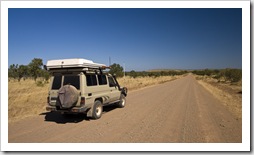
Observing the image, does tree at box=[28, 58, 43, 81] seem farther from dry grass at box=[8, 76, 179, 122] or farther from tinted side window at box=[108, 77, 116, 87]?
tinted side window at box=[108, 77, 116, 87]

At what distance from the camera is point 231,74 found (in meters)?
35.7

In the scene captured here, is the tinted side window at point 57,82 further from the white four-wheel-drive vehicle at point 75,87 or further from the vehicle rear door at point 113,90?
the vehicle rear door at point 113,90

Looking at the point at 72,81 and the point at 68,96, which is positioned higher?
the point at 72,81

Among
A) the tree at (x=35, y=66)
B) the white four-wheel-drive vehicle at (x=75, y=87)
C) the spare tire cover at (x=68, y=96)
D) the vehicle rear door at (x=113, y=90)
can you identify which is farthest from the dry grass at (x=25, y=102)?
the tree at (x=35, y=66)

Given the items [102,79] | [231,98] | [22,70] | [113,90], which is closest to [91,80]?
[102,79]

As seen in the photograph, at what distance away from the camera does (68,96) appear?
6.91 meters

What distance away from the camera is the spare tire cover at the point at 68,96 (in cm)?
689

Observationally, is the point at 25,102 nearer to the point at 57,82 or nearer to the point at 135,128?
the point at 57,82

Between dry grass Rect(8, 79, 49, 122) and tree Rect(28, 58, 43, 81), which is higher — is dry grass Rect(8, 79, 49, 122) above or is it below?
below

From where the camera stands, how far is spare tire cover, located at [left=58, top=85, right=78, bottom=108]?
22.6ft

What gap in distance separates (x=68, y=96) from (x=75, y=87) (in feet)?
1.51

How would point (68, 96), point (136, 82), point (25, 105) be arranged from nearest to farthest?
point (68, 96), point (25, 105), point (136, 82)

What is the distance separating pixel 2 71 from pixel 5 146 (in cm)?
241

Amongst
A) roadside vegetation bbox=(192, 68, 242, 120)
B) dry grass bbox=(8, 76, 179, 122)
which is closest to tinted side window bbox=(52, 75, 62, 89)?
dry grass bbox=(8, 76, 179, 122)
